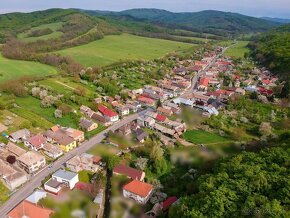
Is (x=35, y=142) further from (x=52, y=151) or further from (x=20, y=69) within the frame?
(x=20, y=69)

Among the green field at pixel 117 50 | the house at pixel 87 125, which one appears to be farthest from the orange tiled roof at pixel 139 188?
the green field at pixel 117 50

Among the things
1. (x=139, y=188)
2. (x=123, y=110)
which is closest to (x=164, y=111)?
(x=123, y=110)

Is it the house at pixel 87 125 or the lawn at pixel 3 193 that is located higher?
the house at pixel 87 125

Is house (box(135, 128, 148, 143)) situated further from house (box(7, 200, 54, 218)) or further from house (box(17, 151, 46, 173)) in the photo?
house (box(7, 200, 54, 218))

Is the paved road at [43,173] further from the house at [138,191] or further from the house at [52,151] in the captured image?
the house at [138,191]

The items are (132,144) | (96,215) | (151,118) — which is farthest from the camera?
(151,118)

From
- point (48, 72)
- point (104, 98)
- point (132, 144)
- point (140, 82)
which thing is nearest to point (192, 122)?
point (132, 144)

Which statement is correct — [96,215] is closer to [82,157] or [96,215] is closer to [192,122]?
[82,157]
